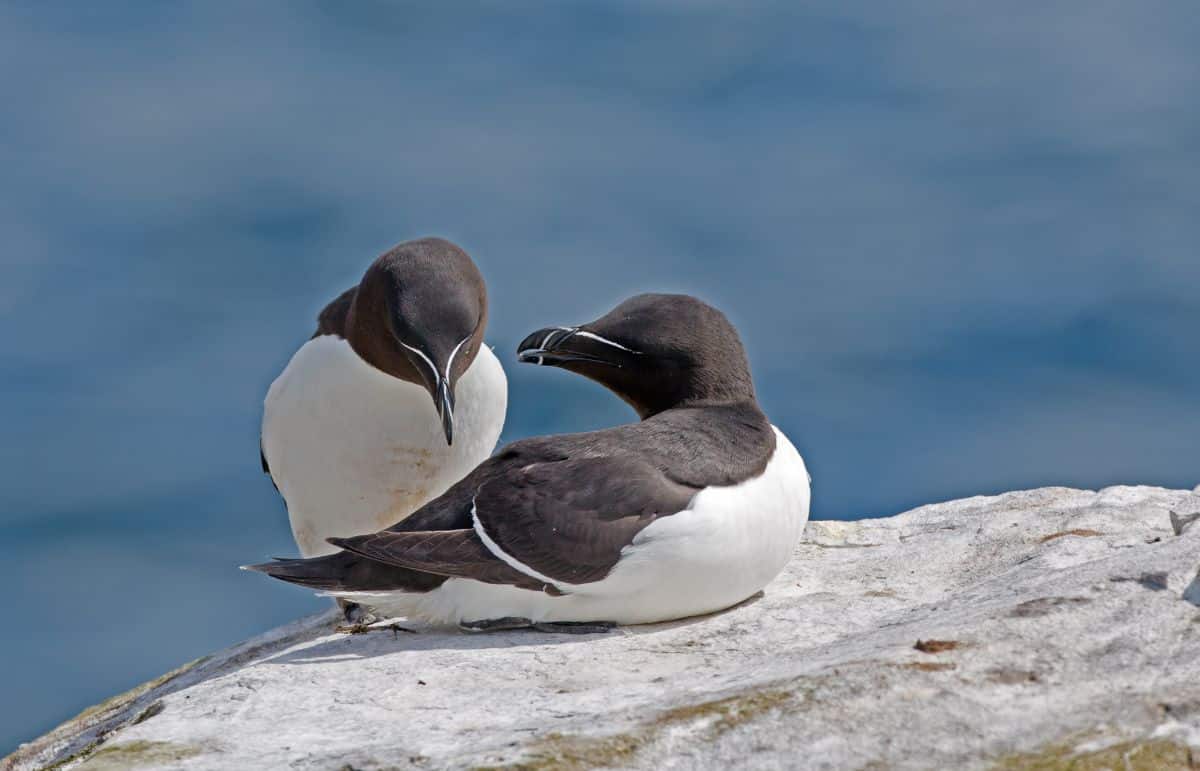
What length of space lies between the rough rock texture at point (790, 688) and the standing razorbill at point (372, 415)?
1350mm

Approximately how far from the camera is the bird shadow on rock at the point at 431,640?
6148 millimetres

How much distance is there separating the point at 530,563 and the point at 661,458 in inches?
31.4

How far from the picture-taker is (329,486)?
8.19 m

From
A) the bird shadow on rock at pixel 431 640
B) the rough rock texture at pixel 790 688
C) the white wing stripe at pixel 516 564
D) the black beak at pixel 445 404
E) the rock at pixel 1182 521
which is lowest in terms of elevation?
the rough rock texture at pixel 790 688

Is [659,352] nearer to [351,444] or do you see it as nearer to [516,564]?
[516,564]

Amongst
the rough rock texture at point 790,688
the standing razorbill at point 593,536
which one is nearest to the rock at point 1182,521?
the rough rock texture at point 790,688

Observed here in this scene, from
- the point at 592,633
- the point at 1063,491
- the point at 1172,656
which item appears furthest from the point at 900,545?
the point at 1172,656

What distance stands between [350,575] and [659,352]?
1957mm

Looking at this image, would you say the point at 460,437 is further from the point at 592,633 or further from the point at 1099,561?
the point at 1099,561

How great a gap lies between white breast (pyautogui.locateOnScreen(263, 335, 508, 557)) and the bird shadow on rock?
1.57 meters

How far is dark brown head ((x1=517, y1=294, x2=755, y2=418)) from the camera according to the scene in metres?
7.21

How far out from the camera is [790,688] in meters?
4.71

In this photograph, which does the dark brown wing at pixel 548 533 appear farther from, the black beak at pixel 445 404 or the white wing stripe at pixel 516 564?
the black beak at pixel 445 404

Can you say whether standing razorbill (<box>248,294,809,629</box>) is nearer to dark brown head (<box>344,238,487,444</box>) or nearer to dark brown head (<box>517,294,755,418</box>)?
dark brown head (<box>517,294,755,418</box>)
